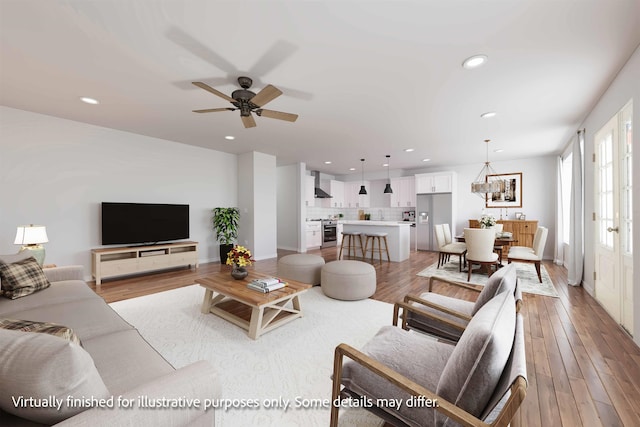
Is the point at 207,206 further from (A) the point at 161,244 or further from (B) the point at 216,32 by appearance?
(B) the point at 216,32

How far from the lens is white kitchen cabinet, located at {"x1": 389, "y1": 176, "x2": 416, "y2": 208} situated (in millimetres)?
8047

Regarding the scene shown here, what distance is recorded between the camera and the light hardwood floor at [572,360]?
1.54 metres

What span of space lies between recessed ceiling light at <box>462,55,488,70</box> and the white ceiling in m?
0.05

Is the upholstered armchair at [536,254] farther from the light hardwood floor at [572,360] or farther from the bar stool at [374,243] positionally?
the bar stool at [374,243]

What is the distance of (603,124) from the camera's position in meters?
3.06

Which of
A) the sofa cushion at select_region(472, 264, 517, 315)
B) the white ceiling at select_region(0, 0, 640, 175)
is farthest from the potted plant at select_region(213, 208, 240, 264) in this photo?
the sofa cushion at select_region(472, 264, 517, 315)

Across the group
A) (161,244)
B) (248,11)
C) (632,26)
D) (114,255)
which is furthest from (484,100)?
(114,255)

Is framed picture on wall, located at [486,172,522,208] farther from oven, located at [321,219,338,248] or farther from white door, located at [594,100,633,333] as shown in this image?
oven, located at [321,219,338,248]

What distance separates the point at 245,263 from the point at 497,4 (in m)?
3.01

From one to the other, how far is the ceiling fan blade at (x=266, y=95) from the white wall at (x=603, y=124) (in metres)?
3.08

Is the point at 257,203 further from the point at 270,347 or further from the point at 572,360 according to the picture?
the point at 572,360

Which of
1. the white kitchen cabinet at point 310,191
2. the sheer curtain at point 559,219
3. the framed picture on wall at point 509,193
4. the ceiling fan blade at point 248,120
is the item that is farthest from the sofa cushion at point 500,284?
the white kitchen cabinet at point 310,191

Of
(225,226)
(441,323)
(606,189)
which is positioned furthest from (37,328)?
(606,189)

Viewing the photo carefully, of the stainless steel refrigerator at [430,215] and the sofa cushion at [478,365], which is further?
the stainless steel refrigerator at [430,215]
